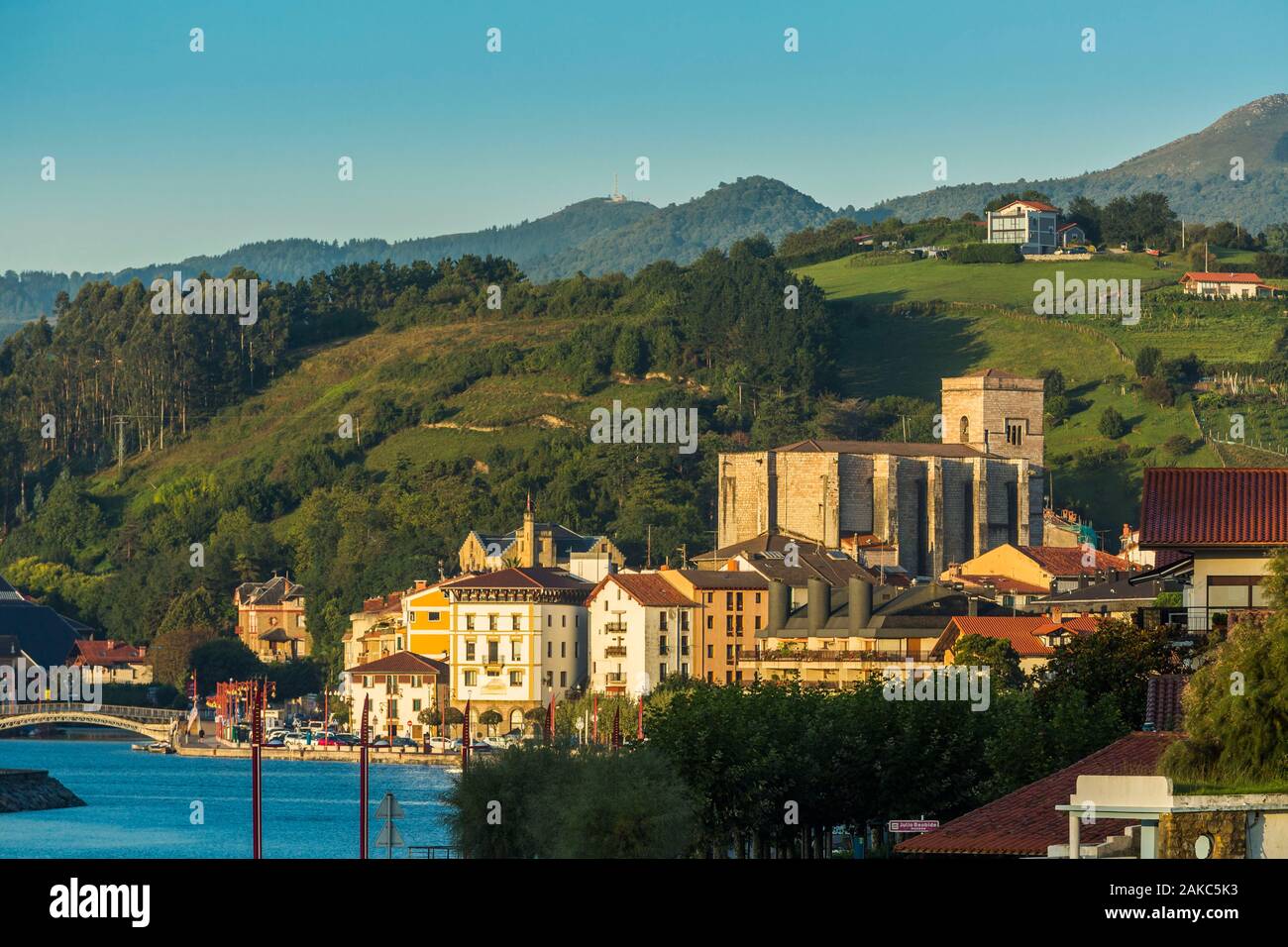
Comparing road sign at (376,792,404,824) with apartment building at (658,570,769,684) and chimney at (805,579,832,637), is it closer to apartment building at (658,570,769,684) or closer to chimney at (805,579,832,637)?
chimney at (805,579,832,637)

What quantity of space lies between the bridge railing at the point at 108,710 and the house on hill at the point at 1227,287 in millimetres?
83890

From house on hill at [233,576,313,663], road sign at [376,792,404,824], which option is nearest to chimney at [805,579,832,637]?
house on hill at [233,576,313,663]

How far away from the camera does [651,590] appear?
10862 cm

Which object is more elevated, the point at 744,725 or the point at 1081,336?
the point at 1081,336

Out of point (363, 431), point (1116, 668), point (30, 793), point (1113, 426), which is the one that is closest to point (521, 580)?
point (30, 793)

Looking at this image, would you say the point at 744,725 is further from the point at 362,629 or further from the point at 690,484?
the point at 690,484

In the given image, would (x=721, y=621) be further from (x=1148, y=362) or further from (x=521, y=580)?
(x=1148, y=362)

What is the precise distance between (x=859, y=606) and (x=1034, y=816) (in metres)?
64.1

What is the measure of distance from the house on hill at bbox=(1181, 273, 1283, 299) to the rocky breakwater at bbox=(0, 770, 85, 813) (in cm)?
11513

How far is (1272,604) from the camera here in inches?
1059

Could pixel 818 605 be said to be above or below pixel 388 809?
below

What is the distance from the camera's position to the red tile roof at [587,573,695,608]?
108 metres

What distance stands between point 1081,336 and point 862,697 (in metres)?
124
